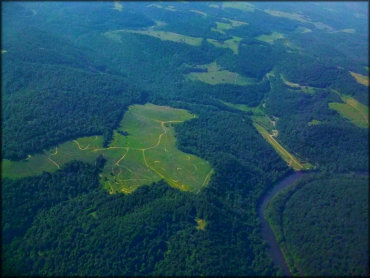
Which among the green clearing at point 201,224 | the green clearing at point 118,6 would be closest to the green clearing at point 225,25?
the green clearing at point 118,6

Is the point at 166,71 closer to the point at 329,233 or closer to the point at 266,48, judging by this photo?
the point at 266,48

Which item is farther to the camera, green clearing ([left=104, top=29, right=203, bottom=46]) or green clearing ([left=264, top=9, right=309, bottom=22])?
green clearing ([left=264, top=9, right=309, bottom=22])

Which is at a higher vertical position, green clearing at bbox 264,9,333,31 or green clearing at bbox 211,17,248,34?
green clearing at bbox 264,9,333,31

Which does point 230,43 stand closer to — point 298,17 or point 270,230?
point 298,17

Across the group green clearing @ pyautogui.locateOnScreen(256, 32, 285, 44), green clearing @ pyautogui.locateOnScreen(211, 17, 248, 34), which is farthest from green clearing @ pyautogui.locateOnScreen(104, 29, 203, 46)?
green clearing @ pyautogui.locateOnScreen(256, 32, 285, 44)

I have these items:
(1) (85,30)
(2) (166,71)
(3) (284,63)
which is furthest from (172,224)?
(1) (85,30)

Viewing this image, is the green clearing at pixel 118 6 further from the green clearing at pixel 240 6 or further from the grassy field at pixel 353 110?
the grassy field at pixel 353 110

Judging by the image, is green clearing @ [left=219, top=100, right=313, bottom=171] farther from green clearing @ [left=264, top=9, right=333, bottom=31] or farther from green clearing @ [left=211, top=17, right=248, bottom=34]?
green clearing @ [left=264, top=9, right=333, bottom=31]
